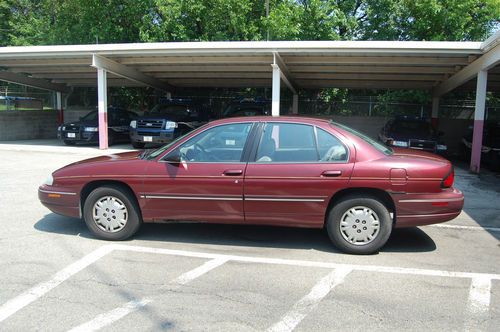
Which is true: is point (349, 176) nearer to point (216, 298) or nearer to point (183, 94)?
point (216, 298)

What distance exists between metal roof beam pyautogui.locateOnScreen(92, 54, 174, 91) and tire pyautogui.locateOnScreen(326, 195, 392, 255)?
1249 cm

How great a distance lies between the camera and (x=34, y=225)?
6.57 meters

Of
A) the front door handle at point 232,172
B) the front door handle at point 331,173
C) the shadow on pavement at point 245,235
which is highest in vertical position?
the front door handle at point 331,173

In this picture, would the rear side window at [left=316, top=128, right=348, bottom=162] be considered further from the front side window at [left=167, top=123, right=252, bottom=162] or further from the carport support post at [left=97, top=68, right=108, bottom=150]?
the carport support post at [left=97, top=68, right=108, bottom=150]

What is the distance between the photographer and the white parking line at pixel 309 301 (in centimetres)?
368

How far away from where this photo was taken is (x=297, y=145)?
5488mm

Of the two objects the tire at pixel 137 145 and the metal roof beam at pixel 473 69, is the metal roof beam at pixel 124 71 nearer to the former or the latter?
the tire at pixel 137 145

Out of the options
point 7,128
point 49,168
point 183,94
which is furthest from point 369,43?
point 7,128

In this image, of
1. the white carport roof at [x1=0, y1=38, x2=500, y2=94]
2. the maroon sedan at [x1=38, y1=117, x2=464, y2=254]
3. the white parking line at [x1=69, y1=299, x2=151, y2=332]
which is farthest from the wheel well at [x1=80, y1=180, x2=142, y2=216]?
the white carport roof at [x1=0, y1=38, x2=500, y2=94]

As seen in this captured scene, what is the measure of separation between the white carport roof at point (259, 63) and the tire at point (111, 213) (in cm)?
890

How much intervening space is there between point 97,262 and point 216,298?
1.67 meters

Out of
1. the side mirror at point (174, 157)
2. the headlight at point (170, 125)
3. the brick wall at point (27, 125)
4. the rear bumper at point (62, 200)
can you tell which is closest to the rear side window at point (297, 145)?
the side mirror at point (174, 157)

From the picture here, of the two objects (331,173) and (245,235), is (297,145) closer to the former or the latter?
(331,173)

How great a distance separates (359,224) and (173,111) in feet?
42.5
